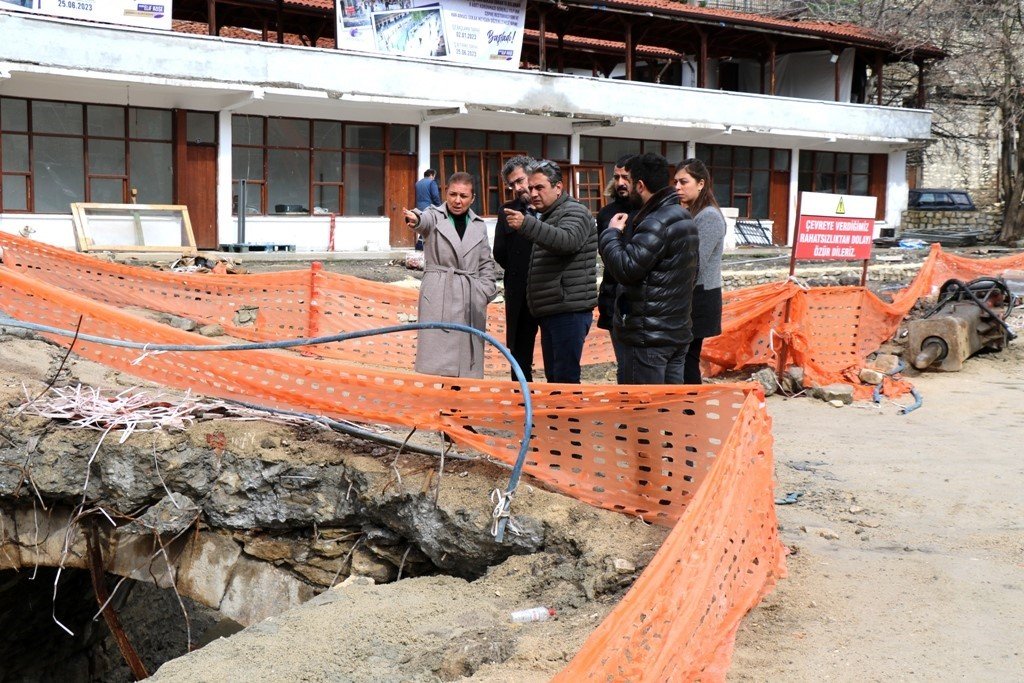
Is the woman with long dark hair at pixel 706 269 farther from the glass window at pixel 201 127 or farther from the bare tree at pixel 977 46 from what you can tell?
the bare tree at pixel 977 46

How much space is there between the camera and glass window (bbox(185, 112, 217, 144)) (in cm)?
2023

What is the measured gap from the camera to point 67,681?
31.4 feet

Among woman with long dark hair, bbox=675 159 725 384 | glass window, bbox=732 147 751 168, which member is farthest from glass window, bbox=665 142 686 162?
woman with long dark hair, bbox=675 159 725 384

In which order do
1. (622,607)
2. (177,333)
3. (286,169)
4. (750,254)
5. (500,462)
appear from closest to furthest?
(622,607) → (500,462) → (177,333) → (286,169) → (750,254)

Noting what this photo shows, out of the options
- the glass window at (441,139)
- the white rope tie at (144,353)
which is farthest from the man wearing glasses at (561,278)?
the glass window at (441,139)

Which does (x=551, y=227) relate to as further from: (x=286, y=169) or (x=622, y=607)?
(x=286, y=169)

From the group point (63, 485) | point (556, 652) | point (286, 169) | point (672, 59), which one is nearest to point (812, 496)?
point (556, 652)

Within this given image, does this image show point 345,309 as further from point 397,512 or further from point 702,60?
point 702,60

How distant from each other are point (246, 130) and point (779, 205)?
50.3 feet

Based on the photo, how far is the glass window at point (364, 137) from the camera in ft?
72.9

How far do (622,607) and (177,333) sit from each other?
3730 millimetres

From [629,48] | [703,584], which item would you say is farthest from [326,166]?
[703,584]

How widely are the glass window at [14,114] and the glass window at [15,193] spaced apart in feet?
2.91

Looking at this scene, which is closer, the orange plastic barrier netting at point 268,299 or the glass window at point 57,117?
the orange plastic barrier netting at point 268,299
